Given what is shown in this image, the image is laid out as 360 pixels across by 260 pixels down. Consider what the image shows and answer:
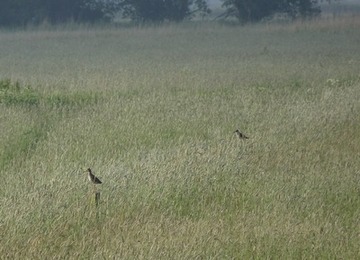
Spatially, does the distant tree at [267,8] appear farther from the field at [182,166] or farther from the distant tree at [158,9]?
the field at [182,166]

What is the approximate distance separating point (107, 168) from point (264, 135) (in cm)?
258

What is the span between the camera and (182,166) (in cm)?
595

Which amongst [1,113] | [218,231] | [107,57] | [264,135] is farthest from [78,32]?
[218,231]

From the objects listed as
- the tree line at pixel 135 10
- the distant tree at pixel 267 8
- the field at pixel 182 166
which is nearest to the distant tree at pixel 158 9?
the tree line at pixel 135 10

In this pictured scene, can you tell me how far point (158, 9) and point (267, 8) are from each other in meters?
8.44

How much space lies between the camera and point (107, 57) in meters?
22.3

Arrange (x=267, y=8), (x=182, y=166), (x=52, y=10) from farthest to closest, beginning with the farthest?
(x=52, y=10) → (x=267, y=8) → (x=182, y=166)

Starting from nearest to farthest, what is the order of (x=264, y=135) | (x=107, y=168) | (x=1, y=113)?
(x=107, y=168), (x=264, y=135), (x=1, y=113)

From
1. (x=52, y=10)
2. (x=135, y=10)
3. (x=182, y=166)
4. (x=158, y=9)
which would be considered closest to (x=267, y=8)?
(x=158, y=9)

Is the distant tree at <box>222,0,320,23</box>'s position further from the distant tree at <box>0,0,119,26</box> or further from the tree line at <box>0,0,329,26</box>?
the distant tree at <box>0,0,119,26</box>

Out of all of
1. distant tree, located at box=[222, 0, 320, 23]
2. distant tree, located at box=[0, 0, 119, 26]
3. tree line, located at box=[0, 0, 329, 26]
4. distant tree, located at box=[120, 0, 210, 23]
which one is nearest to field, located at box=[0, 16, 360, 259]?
distant tree, located at box=[222, 0, 320, 23]

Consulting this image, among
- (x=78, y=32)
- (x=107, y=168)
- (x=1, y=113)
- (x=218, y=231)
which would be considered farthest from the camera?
(x=78, y=32)

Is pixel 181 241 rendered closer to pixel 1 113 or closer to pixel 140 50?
pixel 1 113

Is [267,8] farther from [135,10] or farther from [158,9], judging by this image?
[135,10]
